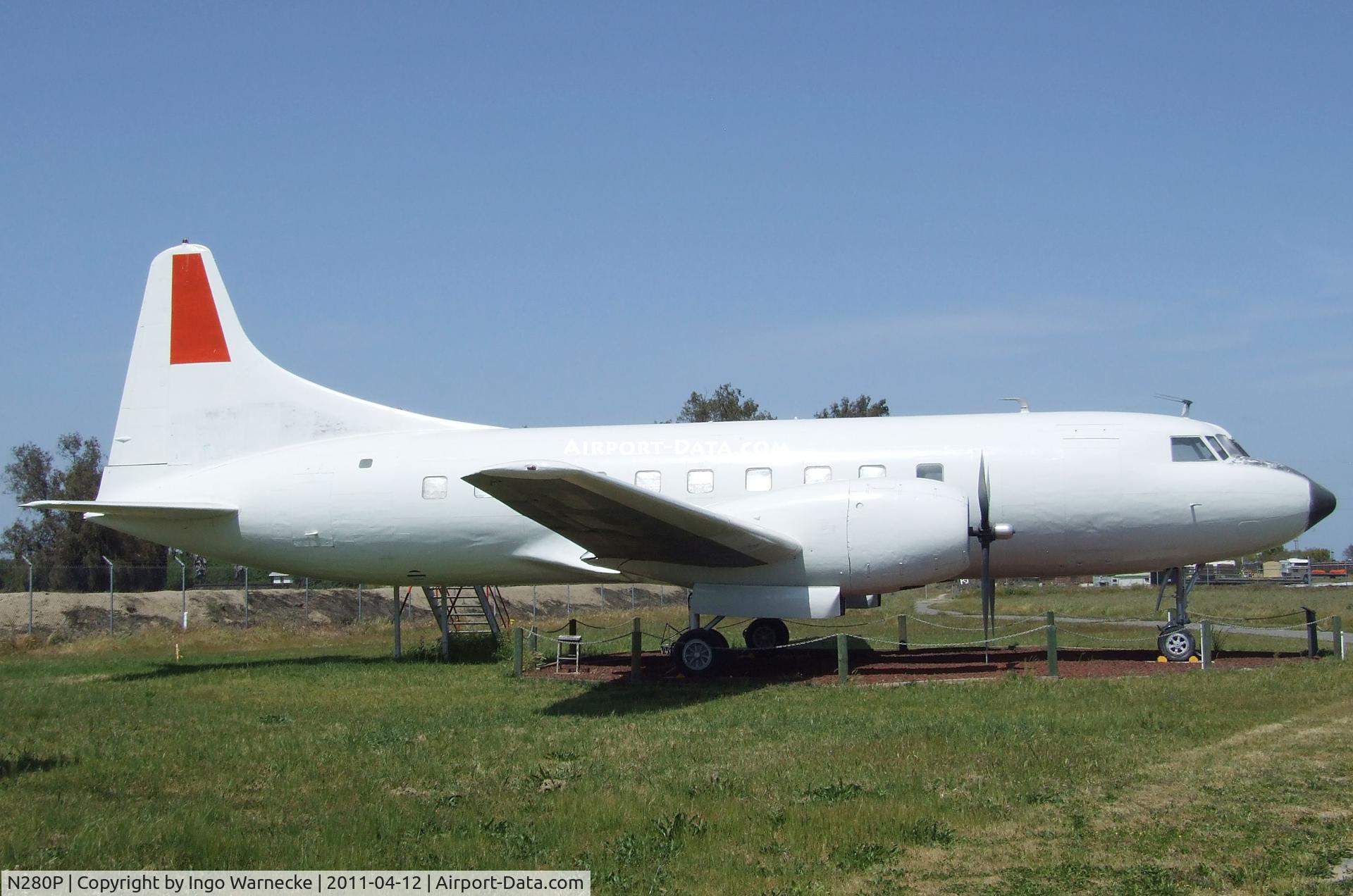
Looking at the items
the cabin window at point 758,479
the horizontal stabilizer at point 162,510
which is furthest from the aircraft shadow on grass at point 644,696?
the horizontal stabilizer at point 162,510

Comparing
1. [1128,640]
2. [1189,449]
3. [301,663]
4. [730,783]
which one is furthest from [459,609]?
[730,783]

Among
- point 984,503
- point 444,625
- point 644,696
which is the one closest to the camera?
point 644,696

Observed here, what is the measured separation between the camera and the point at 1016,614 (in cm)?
3931

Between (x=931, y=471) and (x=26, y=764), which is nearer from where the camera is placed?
(x=26, y=764)

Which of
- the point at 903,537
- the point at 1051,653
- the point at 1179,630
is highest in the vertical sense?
the point at 903,537

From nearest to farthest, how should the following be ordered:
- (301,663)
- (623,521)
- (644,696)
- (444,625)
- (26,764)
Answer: (26,764) → (644,696) → (623,521) → (301,663) → (444,625)

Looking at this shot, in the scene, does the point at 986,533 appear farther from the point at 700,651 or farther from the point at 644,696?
the point at 644,696

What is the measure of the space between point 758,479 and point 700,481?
2.92 ft

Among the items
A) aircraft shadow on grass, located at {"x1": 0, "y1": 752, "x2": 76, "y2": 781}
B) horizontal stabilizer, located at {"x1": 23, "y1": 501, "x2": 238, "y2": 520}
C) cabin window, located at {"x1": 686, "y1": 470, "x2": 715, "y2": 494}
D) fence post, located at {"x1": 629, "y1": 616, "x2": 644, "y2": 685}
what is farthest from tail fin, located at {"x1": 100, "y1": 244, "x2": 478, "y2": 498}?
aircraft shadow on grass, located at {"x1": 0, "y1": 752, "x2": 76, "y2": 781}

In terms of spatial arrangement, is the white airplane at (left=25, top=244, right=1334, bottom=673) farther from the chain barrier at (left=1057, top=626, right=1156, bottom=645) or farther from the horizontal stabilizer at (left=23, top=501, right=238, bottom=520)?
the chain barrier at (left=1057, top=626, right=1156, bottom=645)

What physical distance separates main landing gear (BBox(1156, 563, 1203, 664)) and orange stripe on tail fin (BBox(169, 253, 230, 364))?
1555 centimetres

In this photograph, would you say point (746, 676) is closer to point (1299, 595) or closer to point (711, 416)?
point (1299, 595)

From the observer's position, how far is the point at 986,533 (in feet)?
50.8

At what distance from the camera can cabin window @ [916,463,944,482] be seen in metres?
16.5
